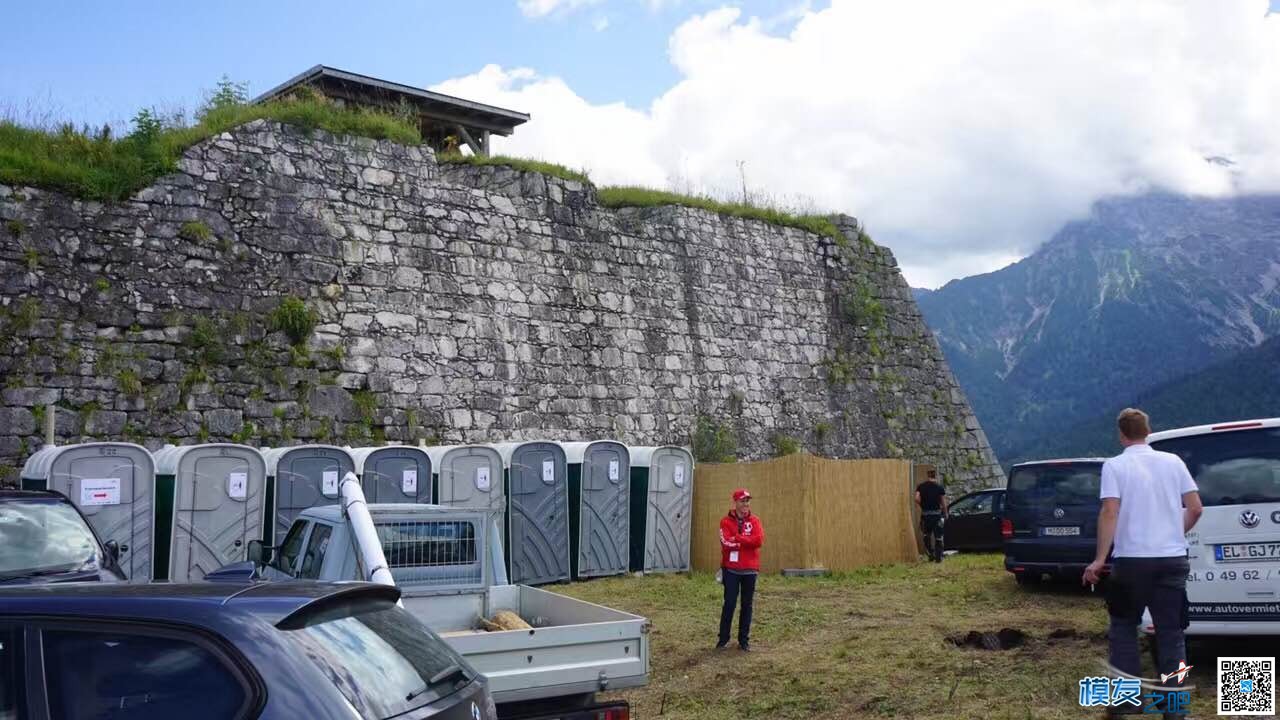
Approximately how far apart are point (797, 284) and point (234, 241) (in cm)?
1139

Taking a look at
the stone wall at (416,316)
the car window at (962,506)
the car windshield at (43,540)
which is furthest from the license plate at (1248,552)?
the car window at (962,506)

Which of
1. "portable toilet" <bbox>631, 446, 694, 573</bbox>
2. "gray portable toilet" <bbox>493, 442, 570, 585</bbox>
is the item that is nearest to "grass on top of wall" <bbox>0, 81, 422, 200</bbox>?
"gray portable toilet" <bbox>493, 442, 570, 585</bbox>

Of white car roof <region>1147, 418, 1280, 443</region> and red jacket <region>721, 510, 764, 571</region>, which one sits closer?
white car roof <region>1147, 418, 1280, 443</region>

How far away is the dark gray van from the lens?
1248cm

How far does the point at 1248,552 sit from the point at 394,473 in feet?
31.4

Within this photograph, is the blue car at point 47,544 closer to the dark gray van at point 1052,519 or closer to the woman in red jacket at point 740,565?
the woman in red jacket at point 740,565

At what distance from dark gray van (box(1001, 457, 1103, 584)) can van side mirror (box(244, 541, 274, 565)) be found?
8.98 m

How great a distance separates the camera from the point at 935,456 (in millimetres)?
22766

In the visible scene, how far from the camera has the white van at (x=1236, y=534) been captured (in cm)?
704

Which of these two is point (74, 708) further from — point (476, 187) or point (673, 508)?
point (476, 187)

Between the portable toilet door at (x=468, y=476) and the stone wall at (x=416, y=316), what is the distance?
1802mm

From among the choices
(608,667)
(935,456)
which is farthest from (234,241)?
(935,456)

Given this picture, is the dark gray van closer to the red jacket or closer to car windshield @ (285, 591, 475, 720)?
the red jacket

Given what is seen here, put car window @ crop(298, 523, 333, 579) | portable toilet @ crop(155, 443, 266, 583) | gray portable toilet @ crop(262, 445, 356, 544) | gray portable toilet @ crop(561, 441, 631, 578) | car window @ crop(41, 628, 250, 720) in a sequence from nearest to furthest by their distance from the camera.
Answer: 1. car window @ crop(41, 628, 250, 720)
2. car window @ crop(298, 523, 333, 579)
3. portable toilet @ crop(155, 443, 266, 583)
4. gray portable toilet @ crop(262, 445, 356, 544)
5. gray portable toilet @ crop(561, 441, 631, 578)
